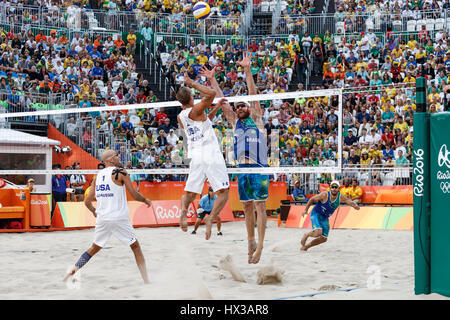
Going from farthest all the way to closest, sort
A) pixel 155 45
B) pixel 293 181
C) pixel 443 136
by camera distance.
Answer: pixel 155 45, pixel 293 181, pixel 443 136

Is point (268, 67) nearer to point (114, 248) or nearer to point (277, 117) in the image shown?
point (277, 117)

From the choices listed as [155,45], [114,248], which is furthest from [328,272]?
[155,45]

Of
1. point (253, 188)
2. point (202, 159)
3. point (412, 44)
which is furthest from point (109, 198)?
point (412, 44)

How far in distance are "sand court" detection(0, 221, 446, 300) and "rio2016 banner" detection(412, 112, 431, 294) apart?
0.19 meters

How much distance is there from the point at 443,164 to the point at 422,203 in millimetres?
395

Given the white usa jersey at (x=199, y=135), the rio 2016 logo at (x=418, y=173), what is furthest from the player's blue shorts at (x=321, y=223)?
the rio 2016 logo at (x=418, y=173)

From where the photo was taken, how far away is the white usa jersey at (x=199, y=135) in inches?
281

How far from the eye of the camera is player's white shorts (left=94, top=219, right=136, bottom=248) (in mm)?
6891

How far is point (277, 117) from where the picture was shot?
37.8 ft

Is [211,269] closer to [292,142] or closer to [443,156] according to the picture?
[292,142]

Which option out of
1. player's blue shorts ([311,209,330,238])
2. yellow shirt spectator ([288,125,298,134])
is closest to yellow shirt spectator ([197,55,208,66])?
yellow shirt spectator ([288,125,298,134])

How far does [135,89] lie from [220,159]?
14261mm

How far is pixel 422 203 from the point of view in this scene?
5617 mm

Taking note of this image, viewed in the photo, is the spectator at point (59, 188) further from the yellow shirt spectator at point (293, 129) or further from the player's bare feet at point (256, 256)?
the player's bare feet at point (256, 256)
